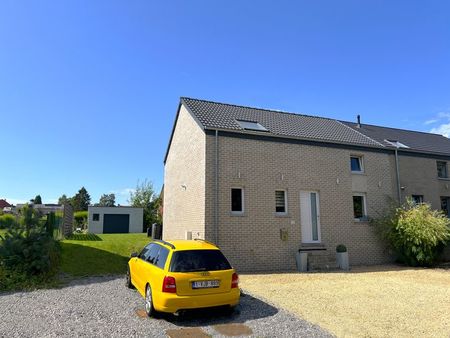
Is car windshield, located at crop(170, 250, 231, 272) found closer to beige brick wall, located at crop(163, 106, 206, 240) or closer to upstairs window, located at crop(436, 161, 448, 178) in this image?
beige brick wall, located at crop(163, 106, 206, 240)

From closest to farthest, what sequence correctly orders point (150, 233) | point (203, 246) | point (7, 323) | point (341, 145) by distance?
point (7, 323), point (203, 246), point (341, 145), point (150, 233)

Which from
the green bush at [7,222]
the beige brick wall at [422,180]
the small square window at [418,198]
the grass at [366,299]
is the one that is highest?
the beige brick wall at [422,180]

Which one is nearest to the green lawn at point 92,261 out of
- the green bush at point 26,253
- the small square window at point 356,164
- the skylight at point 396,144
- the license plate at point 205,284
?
the green bush at point 26,253

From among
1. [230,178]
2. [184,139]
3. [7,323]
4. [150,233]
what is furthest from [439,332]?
[150,233]

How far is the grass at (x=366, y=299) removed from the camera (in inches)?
252

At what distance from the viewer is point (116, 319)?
6.62 meters

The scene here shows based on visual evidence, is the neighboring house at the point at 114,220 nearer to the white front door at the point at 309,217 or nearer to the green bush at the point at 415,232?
the white front door at the point at 309,217

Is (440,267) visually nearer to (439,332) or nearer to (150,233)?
(439,332)

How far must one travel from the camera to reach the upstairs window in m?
20.0

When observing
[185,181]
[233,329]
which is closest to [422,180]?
[185,181]

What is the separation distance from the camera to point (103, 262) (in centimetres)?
1324

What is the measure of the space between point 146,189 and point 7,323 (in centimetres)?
4181

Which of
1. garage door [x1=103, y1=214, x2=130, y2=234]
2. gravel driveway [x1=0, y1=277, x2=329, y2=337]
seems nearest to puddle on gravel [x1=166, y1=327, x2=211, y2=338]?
gravel driveway [x1=0, y1=277, x2=329, y2=337]

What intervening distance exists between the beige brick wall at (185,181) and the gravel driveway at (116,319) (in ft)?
18.7
